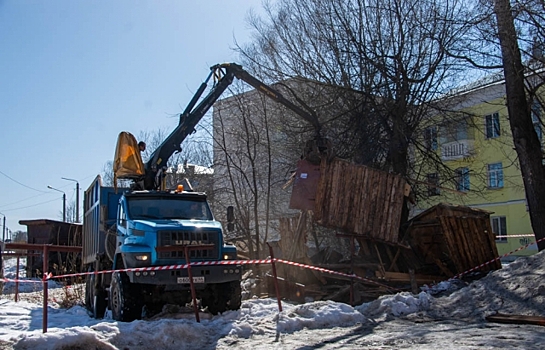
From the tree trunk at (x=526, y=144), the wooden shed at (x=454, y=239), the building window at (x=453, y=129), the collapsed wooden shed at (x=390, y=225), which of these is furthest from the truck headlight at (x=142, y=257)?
the building window at (x=453, y=129)

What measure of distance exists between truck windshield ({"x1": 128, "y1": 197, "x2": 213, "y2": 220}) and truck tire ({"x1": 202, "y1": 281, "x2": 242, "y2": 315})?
152cm

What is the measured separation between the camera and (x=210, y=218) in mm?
11312

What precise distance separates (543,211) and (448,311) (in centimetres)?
573

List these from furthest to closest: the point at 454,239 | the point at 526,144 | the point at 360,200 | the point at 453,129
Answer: the point at 453,129
the point at 360,200
the point at 526,144
the point at 454,239

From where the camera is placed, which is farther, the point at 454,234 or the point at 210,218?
the point at 454,234

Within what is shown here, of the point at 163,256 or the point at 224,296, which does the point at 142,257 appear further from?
the point at 224,296

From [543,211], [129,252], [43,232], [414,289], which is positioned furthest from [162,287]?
[43,232]

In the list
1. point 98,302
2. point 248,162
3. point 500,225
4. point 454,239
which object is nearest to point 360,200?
point 454,239

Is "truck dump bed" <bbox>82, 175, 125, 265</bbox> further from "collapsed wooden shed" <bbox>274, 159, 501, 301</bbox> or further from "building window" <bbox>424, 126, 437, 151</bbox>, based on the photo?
"building window" <bbox>424, 126, 437, 151</bbox>

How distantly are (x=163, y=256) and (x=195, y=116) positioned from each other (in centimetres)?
518

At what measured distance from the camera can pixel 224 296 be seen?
10.5m

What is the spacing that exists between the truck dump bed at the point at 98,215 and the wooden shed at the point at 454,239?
794 centimetres

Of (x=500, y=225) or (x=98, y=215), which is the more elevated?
(x=98, y=215)

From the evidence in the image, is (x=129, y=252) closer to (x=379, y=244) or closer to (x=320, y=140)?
(x=320, y=140)
